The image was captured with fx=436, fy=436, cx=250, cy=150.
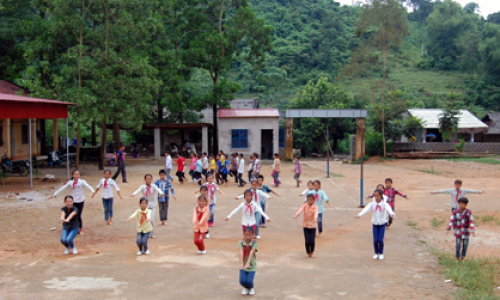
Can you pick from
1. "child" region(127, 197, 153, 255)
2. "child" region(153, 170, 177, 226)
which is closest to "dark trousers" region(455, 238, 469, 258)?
"child" region(127, 197, 153, 255)

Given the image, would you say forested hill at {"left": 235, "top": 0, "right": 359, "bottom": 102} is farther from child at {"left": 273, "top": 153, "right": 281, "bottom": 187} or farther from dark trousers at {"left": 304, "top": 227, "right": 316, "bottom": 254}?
dark trousers at {"left": 304, "top": 227, "right": 316, "bottom": 254}

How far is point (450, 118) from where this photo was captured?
119 feet

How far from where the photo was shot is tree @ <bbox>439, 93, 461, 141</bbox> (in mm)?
36062

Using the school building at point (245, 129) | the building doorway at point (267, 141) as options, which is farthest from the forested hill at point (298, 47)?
the school building at point (245, 129)

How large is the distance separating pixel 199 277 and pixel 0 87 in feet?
75.0

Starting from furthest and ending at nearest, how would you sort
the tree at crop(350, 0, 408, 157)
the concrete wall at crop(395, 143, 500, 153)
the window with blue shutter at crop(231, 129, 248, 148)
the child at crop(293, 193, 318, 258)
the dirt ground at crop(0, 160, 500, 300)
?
the concrete wall at crop(395, 143, 500, 153)
the tree at crop(350, 0, 408, 157)
the window with blue shutter at crop(231, 129, 248, 148)
the child at crop(293, 193, 318, 258)
the dirt ground at crop(0, 160, 500, 300)

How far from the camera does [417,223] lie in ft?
40.2

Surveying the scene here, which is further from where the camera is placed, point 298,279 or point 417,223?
point 417,223

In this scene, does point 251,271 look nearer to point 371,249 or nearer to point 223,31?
point 371,249

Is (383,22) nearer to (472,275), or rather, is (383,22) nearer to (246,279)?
(472,275)

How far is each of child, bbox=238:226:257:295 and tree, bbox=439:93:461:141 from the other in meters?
34.0

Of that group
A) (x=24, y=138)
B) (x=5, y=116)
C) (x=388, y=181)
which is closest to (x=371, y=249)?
(x=388, y=181)

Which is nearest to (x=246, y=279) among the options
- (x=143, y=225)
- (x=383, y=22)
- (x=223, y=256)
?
(x=223, y=256)

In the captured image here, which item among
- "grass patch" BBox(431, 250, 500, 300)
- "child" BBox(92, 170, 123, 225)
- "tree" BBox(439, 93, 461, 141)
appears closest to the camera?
"grass patch" BBox(431, 250, 500, 300)
